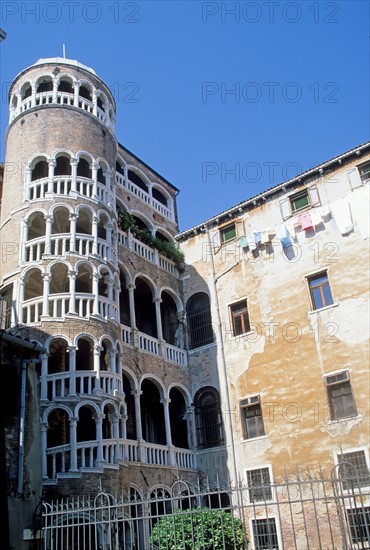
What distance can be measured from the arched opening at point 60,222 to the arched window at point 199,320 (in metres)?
6.55

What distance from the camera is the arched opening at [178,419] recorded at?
74.0 ft

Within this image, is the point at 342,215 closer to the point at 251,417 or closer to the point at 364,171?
the point at 364,171

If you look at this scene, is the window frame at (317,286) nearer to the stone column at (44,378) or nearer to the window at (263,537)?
the window at (263,537)

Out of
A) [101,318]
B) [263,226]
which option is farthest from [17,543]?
[263,226]

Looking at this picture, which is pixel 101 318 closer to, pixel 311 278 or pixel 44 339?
pixel 44 339

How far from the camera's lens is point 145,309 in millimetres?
24734

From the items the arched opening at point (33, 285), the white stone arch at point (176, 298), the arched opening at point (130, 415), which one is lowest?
the arched opening at point (130, 415)

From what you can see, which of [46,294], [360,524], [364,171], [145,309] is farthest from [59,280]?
[360,524]

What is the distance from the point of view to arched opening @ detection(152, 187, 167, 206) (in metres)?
28.2

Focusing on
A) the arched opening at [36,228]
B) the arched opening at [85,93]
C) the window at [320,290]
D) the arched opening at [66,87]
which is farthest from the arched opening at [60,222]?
the window at [320,290]

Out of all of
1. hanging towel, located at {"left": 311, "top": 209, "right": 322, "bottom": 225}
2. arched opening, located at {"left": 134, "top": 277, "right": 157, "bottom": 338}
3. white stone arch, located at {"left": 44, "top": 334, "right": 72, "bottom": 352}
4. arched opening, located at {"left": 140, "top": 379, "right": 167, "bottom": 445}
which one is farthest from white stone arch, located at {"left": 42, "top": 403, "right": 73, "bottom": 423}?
hanging towel, located at {"left": 311, "top": 209, "right": 322, "bottom": 225}

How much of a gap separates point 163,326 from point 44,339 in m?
8.39

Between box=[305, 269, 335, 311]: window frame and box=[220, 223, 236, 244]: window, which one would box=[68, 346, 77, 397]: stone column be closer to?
box=[305, 269, 335, 311]: window frame

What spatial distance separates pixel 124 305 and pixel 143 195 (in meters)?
5.81
